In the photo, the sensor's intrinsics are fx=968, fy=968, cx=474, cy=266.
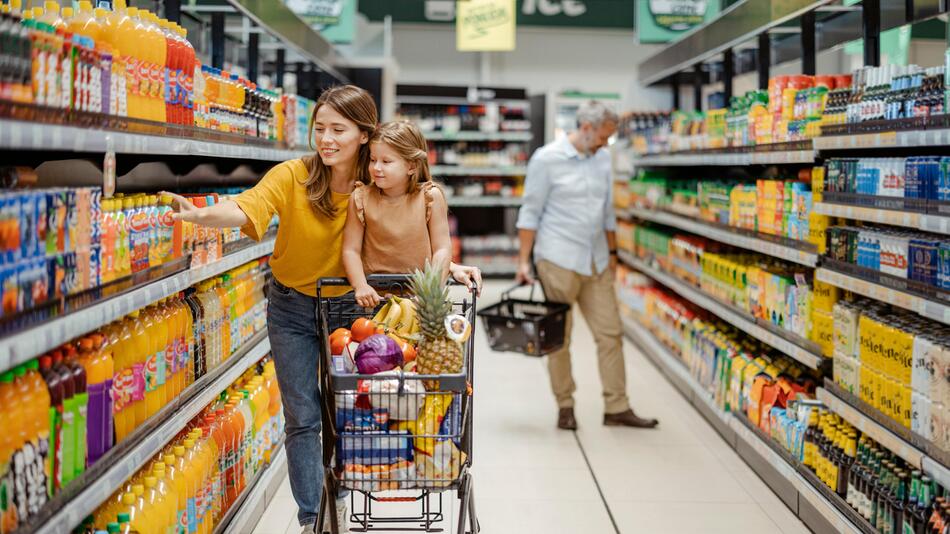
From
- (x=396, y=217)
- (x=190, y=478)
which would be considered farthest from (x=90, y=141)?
(x=190, y=478)

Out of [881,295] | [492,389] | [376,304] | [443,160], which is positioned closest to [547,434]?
[492,389]

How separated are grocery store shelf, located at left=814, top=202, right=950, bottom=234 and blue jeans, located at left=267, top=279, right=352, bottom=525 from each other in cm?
204

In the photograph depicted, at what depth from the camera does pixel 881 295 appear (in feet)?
11.5

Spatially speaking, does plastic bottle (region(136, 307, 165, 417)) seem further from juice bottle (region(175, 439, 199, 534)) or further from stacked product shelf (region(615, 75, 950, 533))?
stacked product shelf (region(615, 75, 950, 533))

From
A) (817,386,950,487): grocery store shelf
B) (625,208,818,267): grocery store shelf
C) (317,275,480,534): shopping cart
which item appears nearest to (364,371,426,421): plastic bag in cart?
(317,275,480,534): shopping cart

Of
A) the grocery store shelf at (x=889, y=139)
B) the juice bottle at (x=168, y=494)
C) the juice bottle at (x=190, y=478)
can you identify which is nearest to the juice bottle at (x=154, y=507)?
the juice bottle at (x=168, y=494)

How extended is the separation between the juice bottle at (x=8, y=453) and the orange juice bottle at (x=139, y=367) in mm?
684

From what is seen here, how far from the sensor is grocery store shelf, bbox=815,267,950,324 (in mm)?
3055

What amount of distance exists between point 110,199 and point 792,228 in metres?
3.21

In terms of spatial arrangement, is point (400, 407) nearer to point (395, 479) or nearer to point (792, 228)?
point (395, 479)

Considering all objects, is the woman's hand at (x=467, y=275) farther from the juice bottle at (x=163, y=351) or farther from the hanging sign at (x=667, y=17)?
the hanging sign at (x=667, y=17)

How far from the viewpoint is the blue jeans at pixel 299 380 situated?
3311 mm

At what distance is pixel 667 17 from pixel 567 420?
230 inches

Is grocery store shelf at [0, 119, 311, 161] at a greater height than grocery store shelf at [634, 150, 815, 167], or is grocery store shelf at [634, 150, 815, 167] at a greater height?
grocery store shelf at [634, 150, 815, 167]
